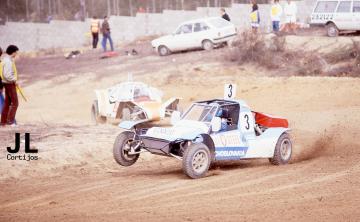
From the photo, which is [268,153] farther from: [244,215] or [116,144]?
[244,215]

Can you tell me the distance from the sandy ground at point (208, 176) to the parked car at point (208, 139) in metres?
0.33

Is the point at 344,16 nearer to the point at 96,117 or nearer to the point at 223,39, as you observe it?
the point at 223,39

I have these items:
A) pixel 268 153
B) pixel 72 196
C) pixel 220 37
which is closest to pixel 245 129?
pixel 268 153

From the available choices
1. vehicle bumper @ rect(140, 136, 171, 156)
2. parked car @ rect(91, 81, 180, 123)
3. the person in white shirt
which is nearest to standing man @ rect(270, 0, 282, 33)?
the person in white shirt

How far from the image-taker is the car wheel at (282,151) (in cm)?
1455

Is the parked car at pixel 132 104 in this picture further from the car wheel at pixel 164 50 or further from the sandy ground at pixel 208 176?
the car wheel at pixel 164 50

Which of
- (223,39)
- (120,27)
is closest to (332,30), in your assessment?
(223,39)

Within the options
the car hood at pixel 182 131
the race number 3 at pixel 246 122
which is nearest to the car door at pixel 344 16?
the race number 3 at pixel 246 122

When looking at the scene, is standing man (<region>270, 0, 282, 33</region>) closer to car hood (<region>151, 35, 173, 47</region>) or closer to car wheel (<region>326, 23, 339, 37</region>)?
car wheel (<region>326, 23, 339, 37</region>)

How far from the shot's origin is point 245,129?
14258mm

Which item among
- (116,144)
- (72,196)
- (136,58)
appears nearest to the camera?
(72,196)

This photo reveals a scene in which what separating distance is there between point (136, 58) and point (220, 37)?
4300 mm

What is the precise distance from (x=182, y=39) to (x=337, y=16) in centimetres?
650

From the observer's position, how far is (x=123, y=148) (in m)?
13.9
